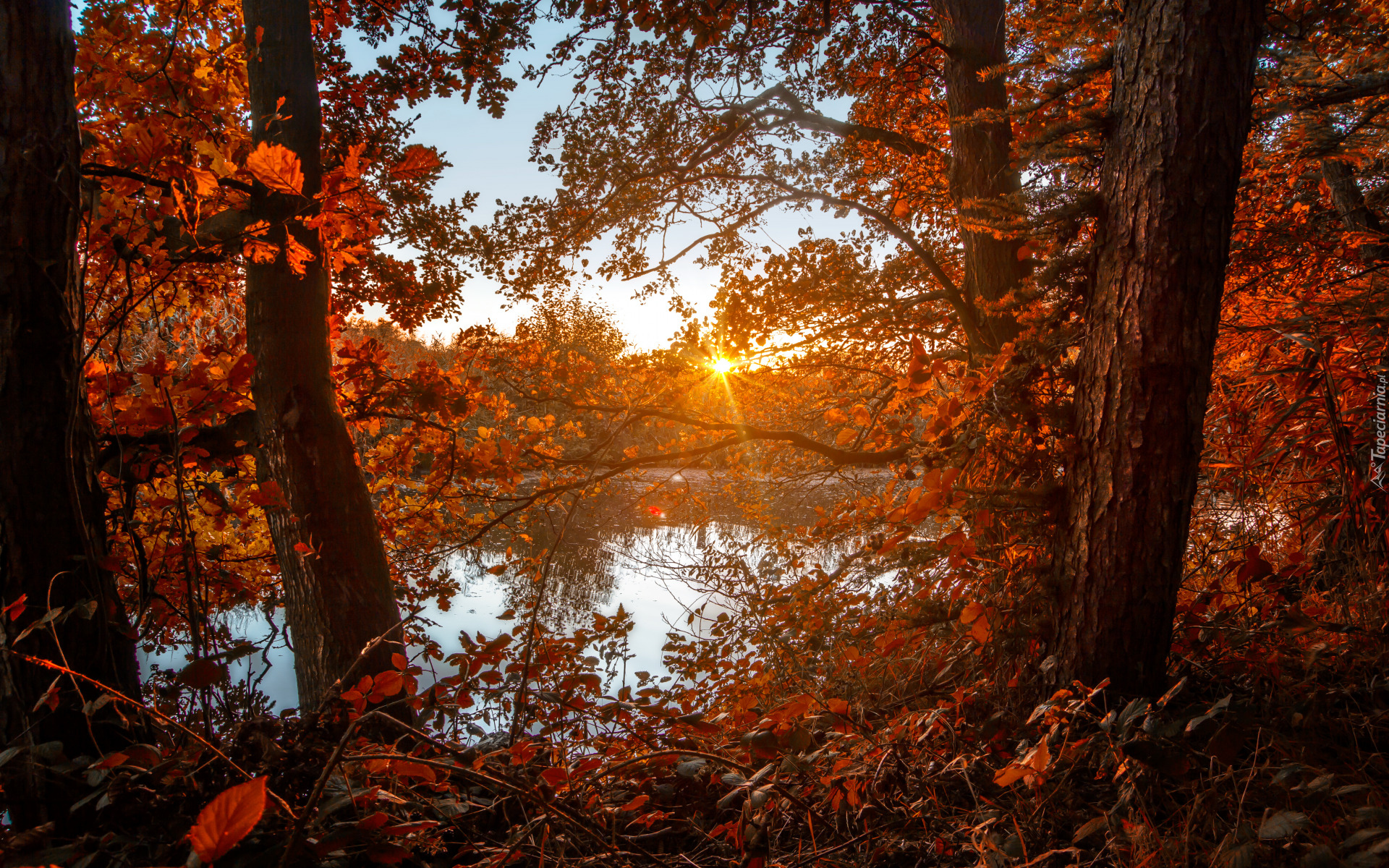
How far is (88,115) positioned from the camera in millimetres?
2414

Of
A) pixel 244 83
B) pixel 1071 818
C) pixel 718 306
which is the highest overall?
pixel 244 83

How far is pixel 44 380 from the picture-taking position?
1472 mm

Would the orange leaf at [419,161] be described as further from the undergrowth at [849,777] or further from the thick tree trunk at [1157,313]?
the thick tree trunk at [1157,313]

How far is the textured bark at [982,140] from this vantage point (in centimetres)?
385

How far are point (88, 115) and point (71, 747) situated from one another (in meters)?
2.43

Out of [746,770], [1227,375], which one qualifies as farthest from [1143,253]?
[1227,375]

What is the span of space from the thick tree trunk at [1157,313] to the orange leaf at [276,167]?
2.11m

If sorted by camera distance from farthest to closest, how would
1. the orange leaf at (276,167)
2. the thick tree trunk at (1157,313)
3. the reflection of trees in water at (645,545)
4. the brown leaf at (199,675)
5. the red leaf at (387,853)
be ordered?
the reflection of trees in water at (645,545)
the thick tree trunk at (1157,313)
the orange leaf at (276,167)
the brown leaf at (199,675)
the red leaf at (387,853)

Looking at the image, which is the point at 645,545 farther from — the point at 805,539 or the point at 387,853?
the point at 387,853

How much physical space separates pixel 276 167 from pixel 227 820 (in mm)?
1358

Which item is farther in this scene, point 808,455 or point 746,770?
point 808,455

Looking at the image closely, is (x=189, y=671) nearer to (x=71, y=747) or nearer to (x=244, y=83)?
(x=71, y=747)

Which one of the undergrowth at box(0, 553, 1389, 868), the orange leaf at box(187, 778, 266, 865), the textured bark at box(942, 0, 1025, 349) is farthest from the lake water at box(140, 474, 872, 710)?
the orange leaf at box(187, 778, 266, 865)

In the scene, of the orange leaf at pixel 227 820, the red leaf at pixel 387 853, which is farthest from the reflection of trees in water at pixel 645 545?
the orange leaf at pixel 227 820
